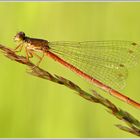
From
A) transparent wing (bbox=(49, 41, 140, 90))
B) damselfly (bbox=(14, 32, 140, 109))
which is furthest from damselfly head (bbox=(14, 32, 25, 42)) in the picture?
transparent wing (bbox=(49, 41, 140, 90))

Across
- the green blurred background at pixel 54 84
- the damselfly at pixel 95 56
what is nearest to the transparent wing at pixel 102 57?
the damselfly at pixel 95 56

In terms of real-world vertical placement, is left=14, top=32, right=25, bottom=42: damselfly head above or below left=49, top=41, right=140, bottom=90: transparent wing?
above

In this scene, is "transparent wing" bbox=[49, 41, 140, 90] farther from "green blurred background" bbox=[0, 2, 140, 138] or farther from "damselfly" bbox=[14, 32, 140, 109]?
"green blurred background" bbox=[0, 2, 140, 138]

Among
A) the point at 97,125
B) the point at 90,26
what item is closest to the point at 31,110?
the point at 97,125

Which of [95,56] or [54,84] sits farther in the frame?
[54,84]

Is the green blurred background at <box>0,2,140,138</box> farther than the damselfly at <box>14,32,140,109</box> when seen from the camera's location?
Yes

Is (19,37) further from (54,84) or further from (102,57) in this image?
(54,84)

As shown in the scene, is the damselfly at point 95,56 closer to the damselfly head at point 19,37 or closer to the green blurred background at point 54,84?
the damselfly head at point 19,37

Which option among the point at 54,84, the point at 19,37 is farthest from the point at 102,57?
the point at 54,84
